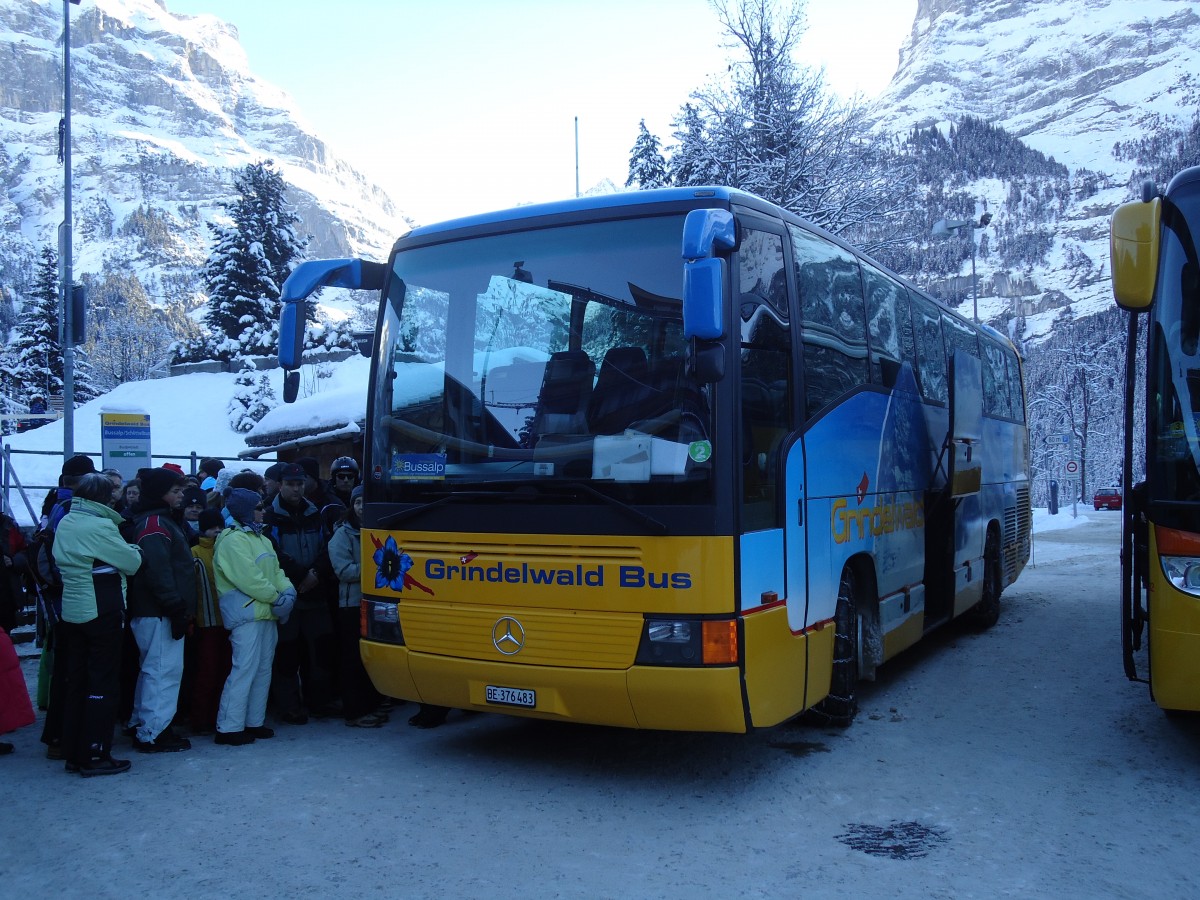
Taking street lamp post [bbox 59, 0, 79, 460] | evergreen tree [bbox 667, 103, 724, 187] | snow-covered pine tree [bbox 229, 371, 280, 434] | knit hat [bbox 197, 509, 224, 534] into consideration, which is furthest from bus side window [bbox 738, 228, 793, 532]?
snow-covered pine tree [bbox 229, 371, 280, 434]

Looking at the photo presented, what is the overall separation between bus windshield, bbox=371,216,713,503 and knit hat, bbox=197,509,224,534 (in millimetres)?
1545

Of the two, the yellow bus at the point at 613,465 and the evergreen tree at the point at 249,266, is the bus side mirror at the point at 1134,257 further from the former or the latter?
the evergreen tree at the point at 249,266

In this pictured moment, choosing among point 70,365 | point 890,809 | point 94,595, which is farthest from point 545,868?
point 70,365

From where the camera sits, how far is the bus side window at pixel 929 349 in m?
9.33

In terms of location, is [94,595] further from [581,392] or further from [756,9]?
[756,9]

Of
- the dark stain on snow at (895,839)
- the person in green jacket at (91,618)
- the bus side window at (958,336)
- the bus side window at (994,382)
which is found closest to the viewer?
the dark stain on snow at (895,839)

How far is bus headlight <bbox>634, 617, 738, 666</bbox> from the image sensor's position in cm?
531

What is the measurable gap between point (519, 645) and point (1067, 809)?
→ 2929 millimetres

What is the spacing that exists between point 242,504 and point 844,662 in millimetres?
4018

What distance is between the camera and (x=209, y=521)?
7176 millimetres

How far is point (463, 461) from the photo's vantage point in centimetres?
593

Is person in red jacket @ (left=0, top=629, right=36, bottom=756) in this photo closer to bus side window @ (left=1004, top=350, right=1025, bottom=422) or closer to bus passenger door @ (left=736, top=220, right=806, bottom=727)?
bus passenger door @ (left=736, top=220, right=806, bottom=727)

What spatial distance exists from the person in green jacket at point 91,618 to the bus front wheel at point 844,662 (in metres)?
4.27

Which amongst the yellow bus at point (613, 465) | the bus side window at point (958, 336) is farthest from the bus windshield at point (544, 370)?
the bus side window at point (958, 336)
